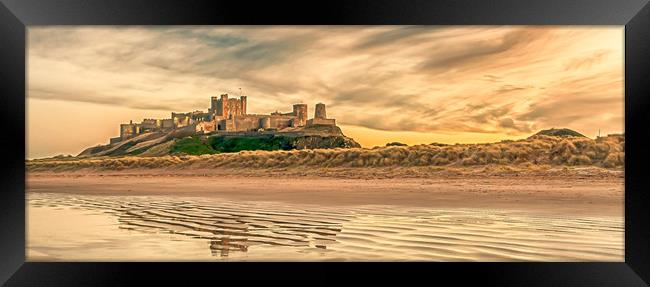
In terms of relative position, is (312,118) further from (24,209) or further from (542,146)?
(24,209)

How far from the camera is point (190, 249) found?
4.95 metres

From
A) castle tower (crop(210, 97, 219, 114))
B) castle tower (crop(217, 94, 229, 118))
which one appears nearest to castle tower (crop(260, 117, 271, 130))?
castle tower (crop(217, 94, 229, 118))

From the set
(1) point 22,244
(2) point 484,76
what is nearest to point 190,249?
(1) point 22,244

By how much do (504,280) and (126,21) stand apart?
2.84m

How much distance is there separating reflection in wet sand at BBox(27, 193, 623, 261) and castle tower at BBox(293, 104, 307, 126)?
377 inches

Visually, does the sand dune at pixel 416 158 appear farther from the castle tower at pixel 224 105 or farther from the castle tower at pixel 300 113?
the castle tower at pixel 224 105

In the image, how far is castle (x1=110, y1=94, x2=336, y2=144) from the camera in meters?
17.7

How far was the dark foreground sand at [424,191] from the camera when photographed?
Answer: 8734 mm

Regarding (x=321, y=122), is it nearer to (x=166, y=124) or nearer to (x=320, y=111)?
(x=320, y=111)

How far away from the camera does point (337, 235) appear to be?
17.7 ft

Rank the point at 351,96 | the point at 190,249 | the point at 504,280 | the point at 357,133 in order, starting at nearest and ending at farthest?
the point at 504,280 < the point at 190,249 < the point at 357,133 < the point at 351,96

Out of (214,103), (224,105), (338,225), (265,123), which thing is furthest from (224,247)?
(214,103)

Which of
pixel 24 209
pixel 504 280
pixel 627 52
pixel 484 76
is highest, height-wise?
pixel 484 76

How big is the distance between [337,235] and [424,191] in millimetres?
5493
